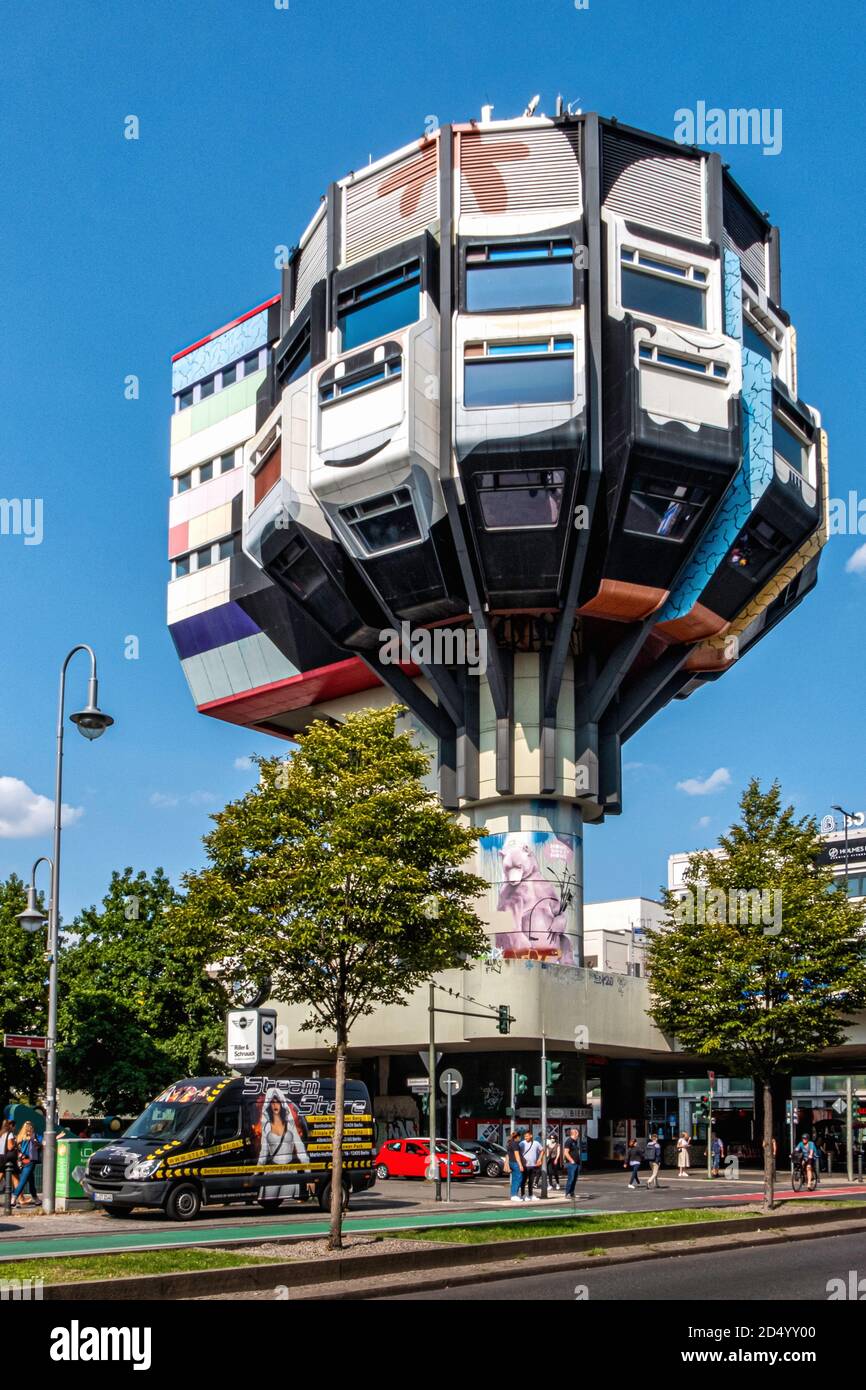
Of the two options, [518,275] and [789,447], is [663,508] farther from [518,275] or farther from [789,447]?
A: [518,275]

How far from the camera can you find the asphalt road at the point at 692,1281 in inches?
661

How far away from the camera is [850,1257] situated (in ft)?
72.4

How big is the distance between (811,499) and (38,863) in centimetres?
4055

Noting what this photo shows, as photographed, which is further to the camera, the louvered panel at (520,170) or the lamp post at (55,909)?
the louvered panel at (520,170)

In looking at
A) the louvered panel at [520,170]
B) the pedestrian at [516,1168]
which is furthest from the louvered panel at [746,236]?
the pedestrian at [516,1168]

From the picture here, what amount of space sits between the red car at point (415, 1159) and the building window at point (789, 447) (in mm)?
31677

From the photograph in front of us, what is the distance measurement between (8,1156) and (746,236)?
52892 millimetres

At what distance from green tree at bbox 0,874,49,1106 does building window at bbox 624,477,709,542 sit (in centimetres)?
2747

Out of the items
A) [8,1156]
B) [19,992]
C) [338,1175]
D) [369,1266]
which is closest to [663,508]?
[19,992]

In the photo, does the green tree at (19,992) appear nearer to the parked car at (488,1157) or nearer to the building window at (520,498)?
the parked car at (488,1157)

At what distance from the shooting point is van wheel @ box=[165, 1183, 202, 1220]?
27.7 meters

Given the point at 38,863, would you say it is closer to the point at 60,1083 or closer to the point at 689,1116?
the point at 60,1083
